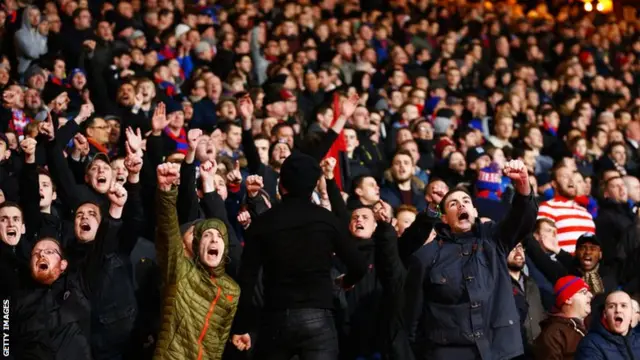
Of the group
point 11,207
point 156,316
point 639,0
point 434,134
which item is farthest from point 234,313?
point 639,0

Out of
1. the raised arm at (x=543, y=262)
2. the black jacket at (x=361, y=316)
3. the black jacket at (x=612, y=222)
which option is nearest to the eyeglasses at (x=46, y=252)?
the black jacket at (x=361, y=316)

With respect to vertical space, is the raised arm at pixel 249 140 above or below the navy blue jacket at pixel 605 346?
above

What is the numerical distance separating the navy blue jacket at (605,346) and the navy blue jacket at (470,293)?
32.6 inches

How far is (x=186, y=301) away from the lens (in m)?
6.67

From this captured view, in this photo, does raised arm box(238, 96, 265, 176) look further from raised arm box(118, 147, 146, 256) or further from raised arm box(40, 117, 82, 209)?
raised arm box(118, 147, 146, 256)

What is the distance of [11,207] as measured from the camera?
7.68 m

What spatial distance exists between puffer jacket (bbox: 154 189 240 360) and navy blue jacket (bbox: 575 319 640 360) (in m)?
2.18

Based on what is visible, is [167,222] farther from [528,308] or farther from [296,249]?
[528,308]

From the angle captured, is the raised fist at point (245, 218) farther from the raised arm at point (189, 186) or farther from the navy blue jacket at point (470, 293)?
the navy blue jacket at point (470, 293)

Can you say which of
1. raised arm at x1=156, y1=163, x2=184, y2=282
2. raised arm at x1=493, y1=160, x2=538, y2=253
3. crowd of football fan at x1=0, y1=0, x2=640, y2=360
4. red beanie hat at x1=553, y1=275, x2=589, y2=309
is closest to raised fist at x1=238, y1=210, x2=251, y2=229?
crowd of football fan at x1=0, y1=0, x2=640, y2=360

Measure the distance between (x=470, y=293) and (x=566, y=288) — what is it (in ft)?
5.44

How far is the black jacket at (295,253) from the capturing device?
242 inches

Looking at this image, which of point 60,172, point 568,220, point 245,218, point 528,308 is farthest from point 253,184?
point 568,220

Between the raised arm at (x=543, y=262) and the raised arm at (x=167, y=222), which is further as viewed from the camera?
the raised arm at (x=543, y=262)
